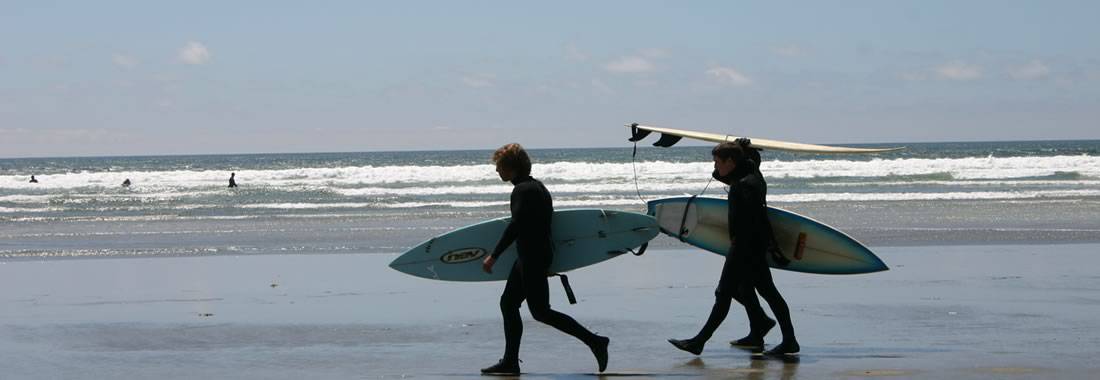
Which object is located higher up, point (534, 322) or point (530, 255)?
point (530, 255)

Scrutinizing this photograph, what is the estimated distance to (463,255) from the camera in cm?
737

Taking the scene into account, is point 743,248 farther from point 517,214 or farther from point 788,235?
point 517,214

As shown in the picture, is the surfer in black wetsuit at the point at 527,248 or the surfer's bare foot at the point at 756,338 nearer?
the surfer in black wetsuit at the point at 527,248

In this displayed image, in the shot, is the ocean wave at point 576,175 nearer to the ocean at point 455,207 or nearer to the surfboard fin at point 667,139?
the ocean at point 455,207

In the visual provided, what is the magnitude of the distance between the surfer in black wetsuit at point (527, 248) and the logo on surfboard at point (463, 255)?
1.00 metres

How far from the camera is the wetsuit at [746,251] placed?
671 centimetres

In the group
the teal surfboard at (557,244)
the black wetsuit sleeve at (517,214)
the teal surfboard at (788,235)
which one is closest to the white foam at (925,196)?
the teal surfboard at (788,235)

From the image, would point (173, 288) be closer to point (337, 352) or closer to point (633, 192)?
point (337, 352)

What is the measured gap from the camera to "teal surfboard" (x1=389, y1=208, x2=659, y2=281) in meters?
7.13

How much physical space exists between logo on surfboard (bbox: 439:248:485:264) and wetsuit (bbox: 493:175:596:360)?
994 millimetres

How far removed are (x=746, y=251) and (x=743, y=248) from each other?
25 millimetres

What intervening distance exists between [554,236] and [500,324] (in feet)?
4.73

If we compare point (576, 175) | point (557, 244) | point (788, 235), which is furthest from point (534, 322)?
point (576, 175)

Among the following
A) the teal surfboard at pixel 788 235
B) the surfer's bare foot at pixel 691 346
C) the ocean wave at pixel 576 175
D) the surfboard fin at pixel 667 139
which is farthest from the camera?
the ocean wave at pixel 576 175
